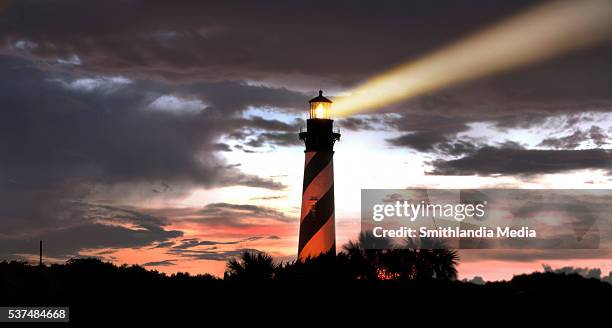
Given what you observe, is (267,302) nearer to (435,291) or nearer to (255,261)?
(255,261)

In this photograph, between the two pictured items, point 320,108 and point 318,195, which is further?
point 320,108

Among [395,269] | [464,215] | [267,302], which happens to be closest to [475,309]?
[267,302]

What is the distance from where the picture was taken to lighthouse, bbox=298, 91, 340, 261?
1960 inches

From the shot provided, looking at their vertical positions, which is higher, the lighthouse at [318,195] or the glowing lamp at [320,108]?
the glowing lamp at [320,108]

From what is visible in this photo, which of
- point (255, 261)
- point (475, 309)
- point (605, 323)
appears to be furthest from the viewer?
point (255, 261)

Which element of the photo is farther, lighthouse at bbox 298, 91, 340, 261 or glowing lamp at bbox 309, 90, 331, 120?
glowing lamp at bbox 309, 90, 331, 120

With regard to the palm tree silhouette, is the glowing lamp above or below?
above

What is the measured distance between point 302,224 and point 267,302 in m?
14.1

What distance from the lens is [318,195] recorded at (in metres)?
49.8

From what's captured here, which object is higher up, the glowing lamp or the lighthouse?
the glowing lamp

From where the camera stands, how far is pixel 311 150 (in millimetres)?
50188

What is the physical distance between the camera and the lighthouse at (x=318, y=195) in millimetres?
49781

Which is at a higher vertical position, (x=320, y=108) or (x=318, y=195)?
(x=320, y=108)

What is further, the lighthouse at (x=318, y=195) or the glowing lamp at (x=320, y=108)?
the glowing lamp at (x=320, y=108)
